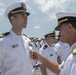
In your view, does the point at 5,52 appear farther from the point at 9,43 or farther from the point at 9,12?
the point at 9,12

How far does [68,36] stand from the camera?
3.08 metres

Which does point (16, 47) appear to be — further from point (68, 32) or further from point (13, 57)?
point (68, 32)

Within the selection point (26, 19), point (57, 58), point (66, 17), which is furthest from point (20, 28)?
point (57, 58)

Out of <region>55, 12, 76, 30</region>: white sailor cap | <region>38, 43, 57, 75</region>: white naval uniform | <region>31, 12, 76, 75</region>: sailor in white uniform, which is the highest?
<region>55, 12, 76, 30</region>: white sailor cap

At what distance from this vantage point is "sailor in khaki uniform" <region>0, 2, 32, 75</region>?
4.20 m

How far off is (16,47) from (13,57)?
0.18m

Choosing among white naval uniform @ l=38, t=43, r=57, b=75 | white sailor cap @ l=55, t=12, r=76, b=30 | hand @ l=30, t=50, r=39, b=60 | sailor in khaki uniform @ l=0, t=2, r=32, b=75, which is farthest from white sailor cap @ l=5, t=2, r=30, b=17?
white naval uniform @ l=38, t=43, r=57, b=75

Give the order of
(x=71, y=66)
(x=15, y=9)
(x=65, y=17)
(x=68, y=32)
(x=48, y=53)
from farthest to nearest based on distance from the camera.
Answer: (x=48, y=53)
(x=15, y=9)
(x=65, y=17)
(x=68, y=32)
(x=71, y=66)

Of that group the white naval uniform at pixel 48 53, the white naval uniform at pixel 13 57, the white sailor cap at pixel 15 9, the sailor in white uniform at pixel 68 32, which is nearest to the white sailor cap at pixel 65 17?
the sailor in white uniform at pixel 68 32

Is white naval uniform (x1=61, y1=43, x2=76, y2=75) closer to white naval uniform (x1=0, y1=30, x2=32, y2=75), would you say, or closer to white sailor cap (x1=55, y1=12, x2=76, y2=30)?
white sailor cap (x1=55, y1=12, x2=76, y2=30)

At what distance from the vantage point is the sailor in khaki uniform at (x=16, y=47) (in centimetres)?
420

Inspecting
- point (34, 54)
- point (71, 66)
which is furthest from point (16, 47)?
point (71, 66)

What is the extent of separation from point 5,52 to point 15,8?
82 cm

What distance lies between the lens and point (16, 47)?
4324mm
